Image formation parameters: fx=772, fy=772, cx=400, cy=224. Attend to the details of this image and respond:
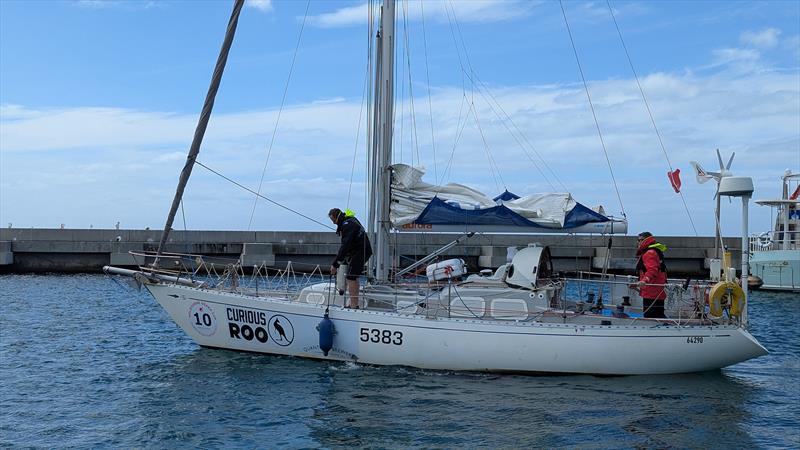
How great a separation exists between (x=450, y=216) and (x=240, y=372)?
5420 millimetres

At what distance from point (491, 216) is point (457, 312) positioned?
2.27 meters

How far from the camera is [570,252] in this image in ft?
141

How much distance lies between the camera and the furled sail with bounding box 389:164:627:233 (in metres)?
16.5

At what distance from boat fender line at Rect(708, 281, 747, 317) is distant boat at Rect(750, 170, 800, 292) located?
27149 millimetres

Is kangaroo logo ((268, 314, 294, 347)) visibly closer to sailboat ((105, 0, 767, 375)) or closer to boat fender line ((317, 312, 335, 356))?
sailboat ((105, 0, 767, 375))

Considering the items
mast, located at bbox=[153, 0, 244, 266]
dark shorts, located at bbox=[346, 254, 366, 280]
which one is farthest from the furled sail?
mast, located at bbox=[153, 0, 244, 266]

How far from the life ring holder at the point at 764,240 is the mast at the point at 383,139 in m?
32.9

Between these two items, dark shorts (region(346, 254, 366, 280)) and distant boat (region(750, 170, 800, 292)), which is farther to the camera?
distant boat (region(750, 170, 800, 292))

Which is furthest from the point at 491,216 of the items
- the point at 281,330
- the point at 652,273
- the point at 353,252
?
the point at 281,330

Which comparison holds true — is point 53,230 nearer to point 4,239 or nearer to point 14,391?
point 4,239

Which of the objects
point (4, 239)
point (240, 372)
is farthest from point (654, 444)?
point (4, 239)

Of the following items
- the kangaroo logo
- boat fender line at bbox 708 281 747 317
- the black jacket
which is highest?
the black jacket

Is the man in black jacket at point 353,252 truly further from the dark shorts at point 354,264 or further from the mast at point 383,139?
the mast at point 383,139

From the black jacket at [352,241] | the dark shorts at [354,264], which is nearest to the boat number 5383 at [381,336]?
the dark shorts at [354,264]
